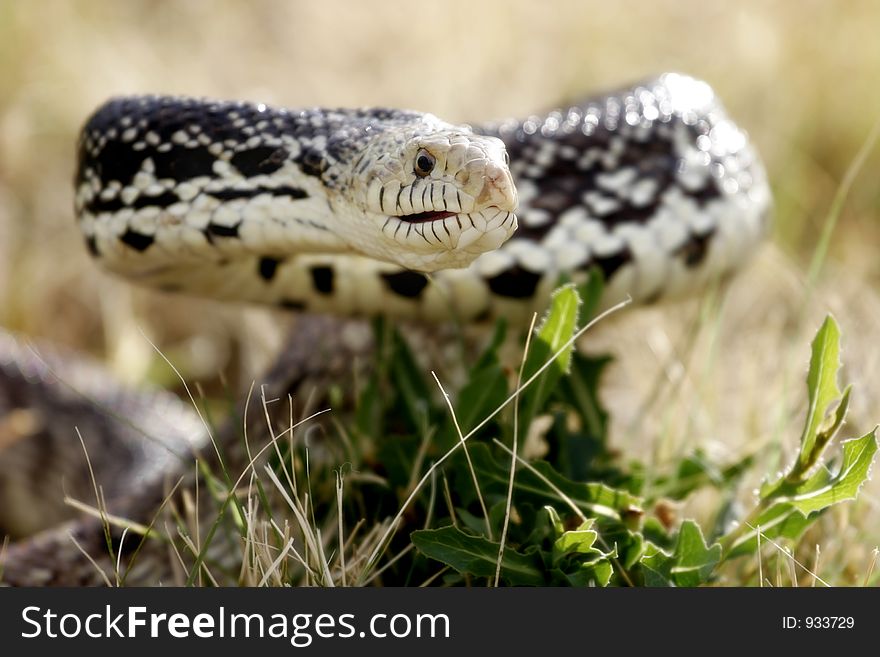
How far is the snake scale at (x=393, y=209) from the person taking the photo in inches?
121

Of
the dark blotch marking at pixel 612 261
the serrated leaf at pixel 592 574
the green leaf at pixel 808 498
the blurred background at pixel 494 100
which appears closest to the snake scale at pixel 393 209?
the dark blotch marking at pixel 612 261

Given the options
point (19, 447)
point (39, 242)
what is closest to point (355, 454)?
point (19, 447)

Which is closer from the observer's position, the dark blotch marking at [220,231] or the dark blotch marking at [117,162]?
the dark blotch marking at [220,231]

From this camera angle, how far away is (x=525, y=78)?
8.48m

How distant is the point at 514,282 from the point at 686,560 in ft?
4.37

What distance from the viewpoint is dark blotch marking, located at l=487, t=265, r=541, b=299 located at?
398 centimetres

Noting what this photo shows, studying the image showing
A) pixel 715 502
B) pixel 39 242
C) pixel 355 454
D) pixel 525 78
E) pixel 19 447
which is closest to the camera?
pixel 355 454

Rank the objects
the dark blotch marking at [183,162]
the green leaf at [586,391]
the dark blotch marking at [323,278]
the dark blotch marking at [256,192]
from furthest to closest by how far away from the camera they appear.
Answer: the dark blotch marking at [323,278], the green leaf at [586,391], the dark blotch marking at [183,162], the dark blotch marking at [256,192]

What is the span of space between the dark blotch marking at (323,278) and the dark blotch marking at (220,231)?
1.84 feet

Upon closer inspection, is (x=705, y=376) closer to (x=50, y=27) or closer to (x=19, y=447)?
(x=19, y=447)

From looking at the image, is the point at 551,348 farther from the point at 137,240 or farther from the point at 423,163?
the point at 137,240

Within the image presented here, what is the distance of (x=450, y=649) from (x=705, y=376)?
5.05 feet

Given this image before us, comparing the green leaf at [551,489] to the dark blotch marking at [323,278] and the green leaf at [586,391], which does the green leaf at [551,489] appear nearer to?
the green leaf at [586,391]

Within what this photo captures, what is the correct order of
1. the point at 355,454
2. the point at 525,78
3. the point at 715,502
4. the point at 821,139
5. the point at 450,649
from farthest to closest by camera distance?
the point at 525,78 → the point at 821,139 → the point at 715,502 → the point at 355,454 → the point at 450,649
